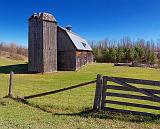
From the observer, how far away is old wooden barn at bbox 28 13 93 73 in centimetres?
4134

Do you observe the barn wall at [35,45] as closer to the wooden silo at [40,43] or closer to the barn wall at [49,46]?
the wooden silo at [40,43]

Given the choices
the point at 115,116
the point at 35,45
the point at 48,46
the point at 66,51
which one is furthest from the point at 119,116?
the point at 66,51

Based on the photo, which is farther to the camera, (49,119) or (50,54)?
(50,54)

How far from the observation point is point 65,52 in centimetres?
4700

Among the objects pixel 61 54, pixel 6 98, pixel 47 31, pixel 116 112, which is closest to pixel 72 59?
pixel 61 54

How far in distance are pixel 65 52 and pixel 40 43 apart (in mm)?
6647

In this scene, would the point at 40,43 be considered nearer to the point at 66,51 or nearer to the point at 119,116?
the point at 66,51

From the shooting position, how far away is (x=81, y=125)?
9.22 meters

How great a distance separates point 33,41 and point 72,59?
763 cm

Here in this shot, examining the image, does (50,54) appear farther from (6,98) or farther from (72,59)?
(6,98)

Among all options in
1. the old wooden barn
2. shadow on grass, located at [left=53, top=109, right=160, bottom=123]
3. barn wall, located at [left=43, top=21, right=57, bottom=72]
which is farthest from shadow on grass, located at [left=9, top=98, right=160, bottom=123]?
barn wall, located at [left=43, top=21, right=57, bottom=72]

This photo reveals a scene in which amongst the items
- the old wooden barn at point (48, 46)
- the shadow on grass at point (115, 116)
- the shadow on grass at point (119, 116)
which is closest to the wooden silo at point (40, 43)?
the old wooden barn at point (48, 46)

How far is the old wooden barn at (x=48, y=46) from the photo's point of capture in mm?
41344

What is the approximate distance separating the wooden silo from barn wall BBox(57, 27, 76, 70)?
14.1ft
